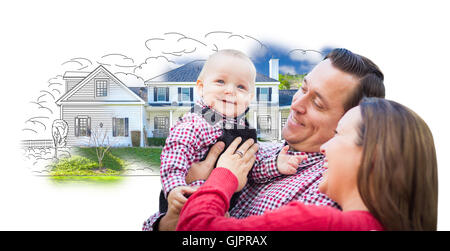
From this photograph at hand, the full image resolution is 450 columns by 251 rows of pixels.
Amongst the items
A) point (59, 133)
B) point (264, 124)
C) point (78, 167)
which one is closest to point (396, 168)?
point (264, 124)

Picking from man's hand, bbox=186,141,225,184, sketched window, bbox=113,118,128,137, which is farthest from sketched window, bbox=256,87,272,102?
sketched window, bbox=113,118,128,137

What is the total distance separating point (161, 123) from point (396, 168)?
49.8 inches

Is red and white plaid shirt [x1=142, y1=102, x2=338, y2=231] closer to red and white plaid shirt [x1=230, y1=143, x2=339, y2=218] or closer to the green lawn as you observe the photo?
red and white plaid shirt [x1=230, y1=143, x2=339, y2=218]

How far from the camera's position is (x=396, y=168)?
1.65 meters

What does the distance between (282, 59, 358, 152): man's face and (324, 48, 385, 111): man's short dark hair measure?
0.08 feet

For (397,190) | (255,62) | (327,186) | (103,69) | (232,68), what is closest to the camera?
(397,190)

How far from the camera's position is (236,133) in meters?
2.15

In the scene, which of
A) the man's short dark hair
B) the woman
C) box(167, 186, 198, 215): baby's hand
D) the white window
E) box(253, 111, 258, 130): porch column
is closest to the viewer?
the woman

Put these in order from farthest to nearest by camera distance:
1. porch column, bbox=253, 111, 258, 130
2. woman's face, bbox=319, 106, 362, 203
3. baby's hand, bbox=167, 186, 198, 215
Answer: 1. porch column, bbox=253, 111, 258, 130
2. baby's hand, bbox=167, 186, 198, 215
3. woman's face, bbox=319, 106, 362, 203

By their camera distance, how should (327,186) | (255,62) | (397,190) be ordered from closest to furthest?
(397,190)
(327,186)
(255,62)

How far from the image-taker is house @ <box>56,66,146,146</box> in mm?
2414

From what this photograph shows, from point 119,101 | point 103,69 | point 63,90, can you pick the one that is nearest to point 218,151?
point 119,101
